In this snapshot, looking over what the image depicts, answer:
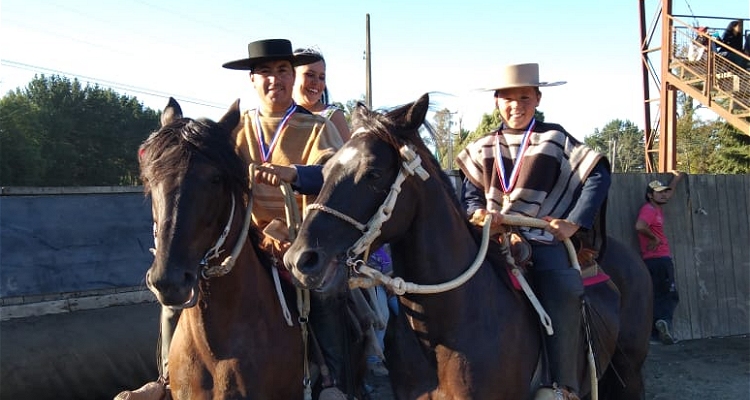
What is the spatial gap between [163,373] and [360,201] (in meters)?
1.64

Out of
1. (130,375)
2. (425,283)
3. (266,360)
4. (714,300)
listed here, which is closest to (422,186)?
(425,283)

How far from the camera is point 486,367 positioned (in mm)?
2877

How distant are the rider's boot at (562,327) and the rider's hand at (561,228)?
0.20m

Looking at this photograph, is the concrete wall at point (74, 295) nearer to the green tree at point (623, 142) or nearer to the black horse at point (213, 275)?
the black horse at point (213, 275)

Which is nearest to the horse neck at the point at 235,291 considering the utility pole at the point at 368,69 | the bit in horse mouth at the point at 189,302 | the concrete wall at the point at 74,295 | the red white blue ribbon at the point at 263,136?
the bit in horse mouth at the point at 189,302

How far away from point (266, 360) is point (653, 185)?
7.46 m

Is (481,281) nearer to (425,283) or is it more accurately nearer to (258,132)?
(425,283)

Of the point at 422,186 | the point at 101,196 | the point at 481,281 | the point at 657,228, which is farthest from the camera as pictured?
the point at 657,228

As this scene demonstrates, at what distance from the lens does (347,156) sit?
265 cm

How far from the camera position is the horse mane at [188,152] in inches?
107

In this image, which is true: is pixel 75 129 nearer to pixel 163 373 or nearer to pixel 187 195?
pixel 163 373

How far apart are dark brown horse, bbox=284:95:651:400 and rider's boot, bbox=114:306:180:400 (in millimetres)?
1185

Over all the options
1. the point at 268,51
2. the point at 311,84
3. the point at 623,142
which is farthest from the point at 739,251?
the point at 623,142

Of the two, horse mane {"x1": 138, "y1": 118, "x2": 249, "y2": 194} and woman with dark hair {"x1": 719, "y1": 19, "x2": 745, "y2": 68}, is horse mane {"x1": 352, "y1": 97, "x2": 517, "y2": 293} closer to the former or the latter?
horse mane {"x1": 138, "y1": 118, "x2": 249, "y2": 194}
